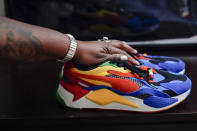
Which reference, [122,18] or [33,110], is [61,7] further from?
[33,110]

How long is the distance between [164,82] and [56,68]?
0.70 meters

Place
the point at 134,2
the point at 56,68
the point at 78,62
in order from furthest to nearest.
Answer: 1. the point at 134,2
2. the point at 56,68
3. the point at 78,62

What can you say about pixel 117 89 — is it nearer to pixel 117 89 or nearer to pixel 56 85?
pixel 117 89

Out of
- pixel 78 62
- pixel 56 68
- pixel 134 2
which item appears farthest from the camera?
pixel 134 2

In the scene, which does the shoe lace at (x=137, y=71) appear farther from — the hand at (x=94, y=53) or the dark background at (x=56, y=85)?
the dark background at (x=56, y=85)

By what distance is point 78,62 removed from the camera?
71 cm

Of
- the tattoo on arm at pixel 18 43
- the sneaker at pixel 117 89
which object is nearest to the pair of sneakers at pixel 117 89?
the sneaker at pixel 117 89

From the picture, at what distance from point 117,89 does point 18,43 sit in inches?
12.5

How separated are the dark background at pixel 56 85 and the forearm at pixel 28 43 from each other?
0.20 feet

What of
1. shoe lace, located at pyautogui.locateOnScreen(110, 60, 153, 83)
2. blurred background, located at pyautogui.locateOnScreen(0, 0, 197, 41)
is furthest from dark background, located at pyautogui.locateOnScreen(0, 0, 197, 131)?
shoe lace, located at pyautogui.locateOnScreen(110, 60, 153, 83)

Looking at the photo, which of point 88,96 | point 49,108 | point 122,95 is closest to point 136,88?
point 122,95

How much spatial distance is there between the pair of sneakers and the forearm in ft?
0.29

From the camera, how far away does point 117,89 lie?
2.33ft

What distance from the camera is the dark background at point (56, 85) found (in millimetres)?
713
